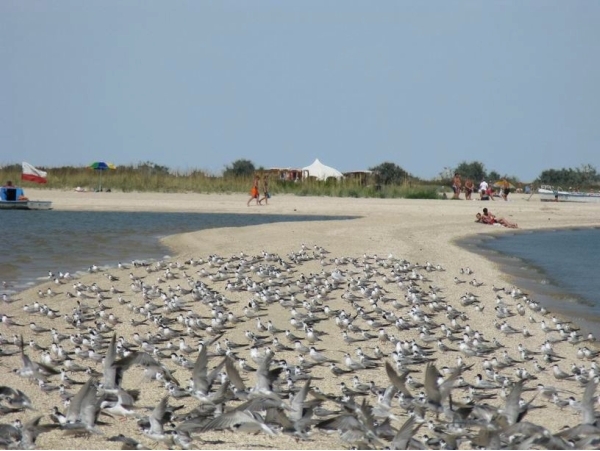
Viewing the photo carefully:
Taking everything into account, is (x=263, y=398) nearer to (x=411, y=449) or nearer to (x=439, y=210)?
(x=411, y=449)

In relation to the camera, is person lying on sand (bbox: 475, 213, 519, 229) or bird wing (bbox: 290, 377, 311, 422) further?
person lying on sand (bbox: 475, 213, 519, 229)

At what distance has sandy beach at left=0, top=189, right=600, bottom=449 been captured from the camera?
10273mm

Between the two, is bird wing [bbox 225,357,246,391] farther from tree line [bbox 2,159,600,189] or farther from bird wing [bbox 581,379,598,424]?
tree line [bbox 2,159,600,189]

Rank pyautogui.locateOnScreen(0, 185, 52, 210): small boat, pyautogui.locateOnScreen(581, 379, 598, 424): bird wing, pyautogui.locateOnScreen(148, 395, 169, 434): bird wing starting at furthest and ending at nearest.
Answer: pyautogui.locateOnScreen(0, 185, 52, 210): small boat < pyautogui.locateOnScreen(581, 379, 598, 424): bird wing < pyautogui.locateOnScreen(148, 395, 169, 434): bird wing

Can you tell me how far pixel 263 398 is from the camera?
9.12 meters

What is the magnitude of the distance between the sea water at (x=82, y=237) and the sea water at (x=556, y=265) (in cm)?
991

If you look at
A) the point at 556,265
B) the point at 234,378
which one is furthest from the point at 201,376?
the point at 556,265

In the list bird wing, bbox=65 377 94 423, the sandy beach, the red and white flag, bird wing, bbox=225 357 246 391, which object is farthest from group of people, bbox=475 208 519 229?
bird wing, bbox=65 377 94 423

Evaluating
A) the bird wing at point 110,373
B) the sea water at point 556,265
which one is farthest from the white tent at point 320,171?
the bird wing at point 110,373

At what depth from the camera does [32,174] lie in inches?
2400

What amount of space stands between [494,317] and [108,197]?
39553 mm

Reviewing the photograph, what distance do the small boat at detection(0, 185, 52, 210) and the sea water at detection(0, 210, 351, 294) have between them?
61 centimetres

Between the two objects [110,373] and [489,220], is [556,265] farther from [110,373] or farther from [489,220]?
[110,373]

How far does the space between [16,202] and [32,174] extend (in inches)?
584
